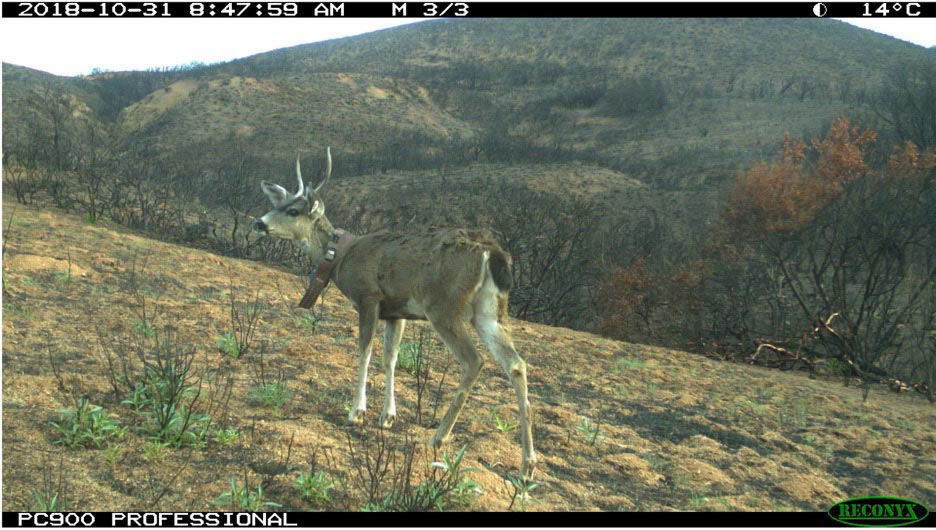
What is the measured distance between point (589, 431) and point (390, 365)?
1944 mm

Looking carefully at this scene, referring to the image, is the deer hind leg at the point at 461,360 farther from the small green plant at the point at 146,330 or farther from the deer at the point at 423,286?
the small green plant at the point at 146,330

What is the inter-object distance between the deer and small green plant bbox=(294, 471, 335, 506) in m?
1.31

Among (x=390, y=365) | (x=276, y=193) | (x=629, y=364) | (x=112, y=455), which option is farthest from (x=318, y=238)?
(x=629, y=364)

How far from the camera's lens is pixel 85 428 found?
4.97 metres

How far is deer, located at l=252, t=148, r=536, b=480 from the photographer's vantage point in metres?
5.67

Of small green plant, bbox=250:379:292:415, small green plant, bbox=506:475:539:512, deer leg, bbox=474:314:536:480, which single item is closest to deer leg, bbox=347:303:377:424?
small green plant, bbox=250:379:292:415

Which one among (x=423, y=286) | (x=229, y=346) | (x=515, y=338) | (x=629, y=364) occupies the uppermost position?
(x=423, y=286)

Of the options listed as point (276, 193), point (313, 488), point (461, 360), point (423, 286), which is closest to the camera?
point (313, 488)

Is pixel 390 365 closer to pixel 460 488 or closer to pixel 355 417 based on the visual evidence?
pixel 355 417

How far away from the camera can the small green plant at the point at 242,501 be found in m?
4.31

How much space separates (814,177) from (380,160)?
2499 cm

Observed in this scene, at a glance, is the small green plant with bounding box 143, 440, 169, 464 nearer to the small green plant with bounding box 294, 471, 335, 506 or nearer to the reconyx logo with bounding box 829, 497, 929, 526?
the small green plant with bounding box 294, 471, 335, 506

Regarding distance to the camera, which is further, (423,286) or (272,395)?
(272,395)

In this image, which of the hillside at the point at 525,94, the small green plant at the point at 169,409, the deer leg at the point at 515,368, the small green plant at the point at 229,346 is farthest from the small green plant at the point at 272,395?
the hillside at the point at 525,94
